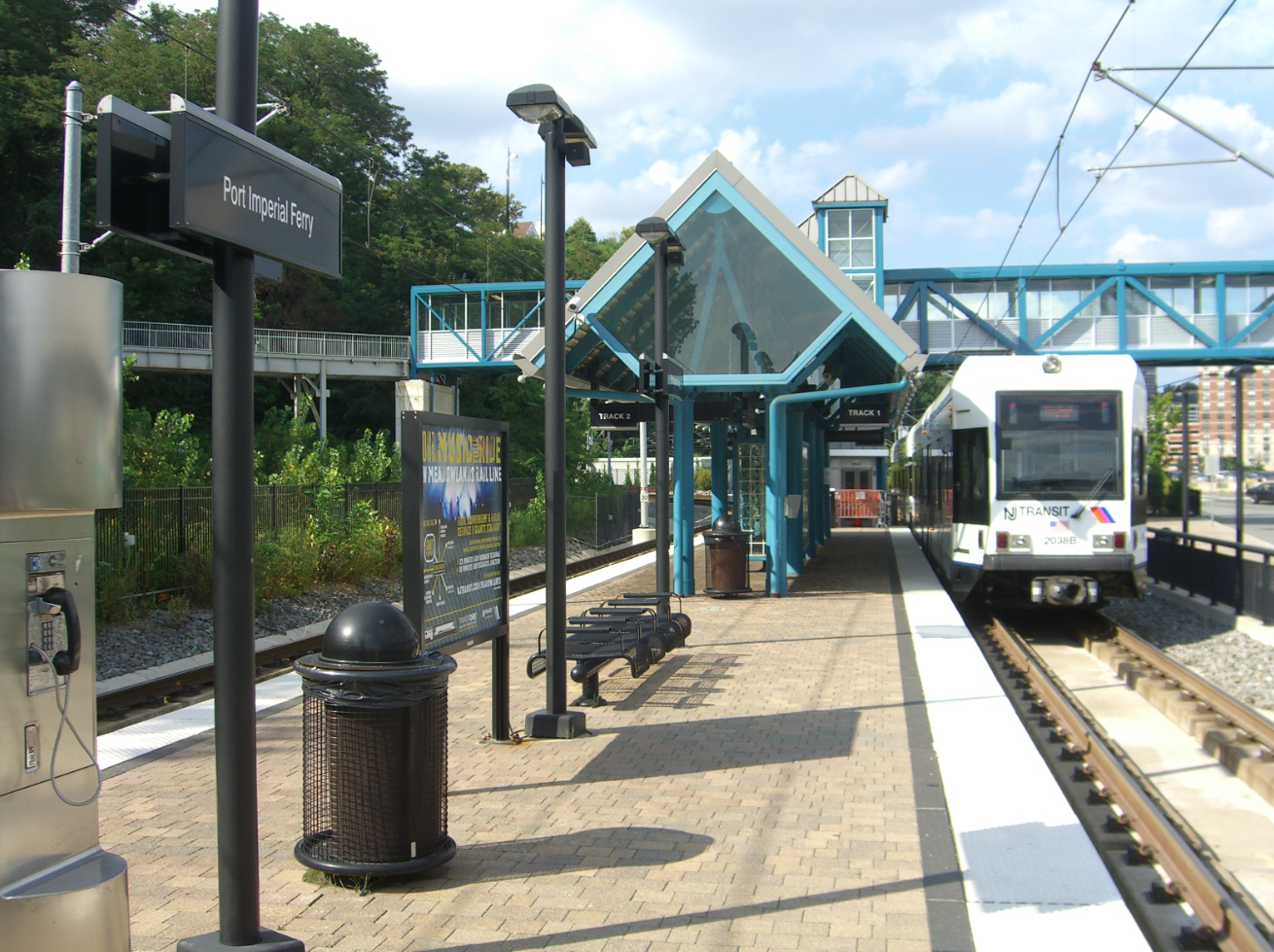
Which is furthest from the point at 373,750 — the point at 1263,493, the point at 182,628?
the point at 1263,493

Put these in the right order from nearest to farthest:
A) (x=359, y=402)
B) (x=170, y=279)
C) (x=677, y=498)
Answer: (x=677, y=498), (x=170, y=279), (x=359, y=402)

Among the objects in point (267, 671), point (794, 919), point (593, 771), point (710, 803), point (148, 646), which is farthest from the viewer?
point (148, 646)

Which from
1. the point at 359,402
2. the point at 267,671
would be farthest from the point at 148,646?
the point at 359,402

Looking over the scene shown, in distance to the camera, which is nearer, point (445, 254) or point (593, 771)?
point (593, 771)

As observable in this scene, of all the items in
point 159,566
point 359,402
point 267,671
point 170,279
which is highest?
point 170,279

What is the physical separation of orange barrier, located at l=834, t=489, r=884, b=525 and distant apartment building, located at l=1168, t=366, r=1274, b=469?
12.6m

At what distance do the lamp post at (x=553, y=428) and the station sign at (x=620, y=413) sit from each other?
10.9m

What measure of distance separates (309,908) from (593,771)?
2.52 meters

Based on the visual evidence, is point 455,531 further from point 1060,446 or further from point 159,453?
point 159,453

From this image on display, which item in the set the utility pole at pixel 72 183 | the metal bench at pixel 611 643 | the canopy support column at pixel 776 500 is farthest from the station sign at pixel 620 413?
the utility pole at pixel 72 183

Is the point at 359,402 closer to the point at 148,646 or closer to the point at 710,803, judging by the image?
the point at 148,646

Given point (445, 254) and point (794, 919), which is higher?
point (445, 254)

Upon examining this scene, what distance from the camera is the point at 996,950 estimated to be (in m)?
4.28

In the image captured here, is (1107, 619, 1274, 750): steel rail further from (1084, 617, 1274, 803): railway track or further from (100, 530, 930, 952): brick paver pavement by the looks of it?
(100, 530, 930, 952): brick paver pavement
